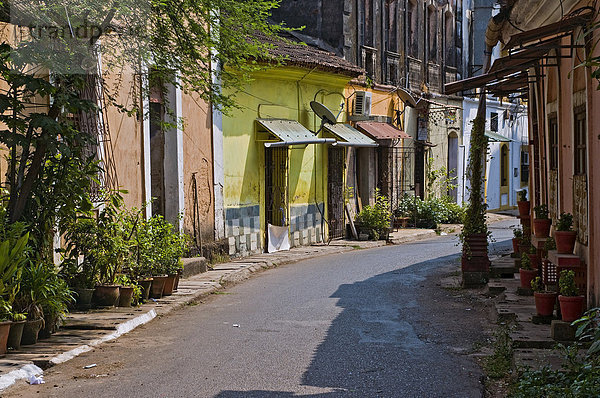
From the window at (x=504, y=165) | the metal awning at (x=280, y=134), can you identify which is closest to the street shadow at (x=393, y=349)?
the metal awning at (x=280, y=134)

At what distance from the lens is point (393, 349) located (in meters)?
8.44

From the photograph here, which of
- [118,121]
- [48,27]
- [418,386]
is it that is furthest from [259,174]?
[418,386]

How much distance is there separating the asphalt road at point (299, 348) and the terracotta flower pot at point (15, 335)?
603mm

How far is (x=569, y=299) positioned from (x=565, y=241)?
3.70 feet

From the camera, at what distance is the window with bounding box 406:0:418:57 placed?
27.2 meters

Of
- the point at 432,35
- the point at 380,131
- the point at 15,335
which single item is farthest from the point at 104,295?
the point at 432,35

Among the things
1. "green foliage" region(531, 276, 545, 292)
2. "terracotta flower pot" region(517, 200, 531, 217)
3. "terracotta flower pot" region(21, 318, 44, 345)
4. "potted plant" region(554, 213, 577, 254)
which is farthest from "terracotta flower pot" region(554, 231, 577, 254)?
"terracotta flower pot" region(517, 200, 531, 217)

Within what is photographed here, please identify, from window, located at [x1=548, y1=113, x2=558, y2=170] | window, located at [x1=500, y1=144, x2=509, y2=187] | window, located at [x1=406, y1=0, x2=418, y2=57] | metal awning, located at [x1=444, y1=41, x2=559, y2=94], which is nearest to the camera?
metal awning, located at [x1=444, y1=41, x2=559, y2=94]

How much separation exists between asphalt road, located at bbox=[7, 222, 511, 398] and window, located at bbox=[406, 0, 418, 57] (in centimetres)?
1493

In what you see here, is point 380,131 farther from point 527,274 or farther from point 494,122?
point 527,274

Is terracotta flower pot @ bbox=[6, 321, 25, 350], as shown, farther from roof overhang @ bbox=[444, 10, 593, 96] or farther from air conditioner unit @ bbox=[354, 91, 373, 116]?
air conditioner unit @ bbox=[354, 91, 373, 116]

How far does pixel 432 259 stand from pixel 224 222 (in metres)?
4.54

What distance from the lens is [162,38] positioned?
1053cm

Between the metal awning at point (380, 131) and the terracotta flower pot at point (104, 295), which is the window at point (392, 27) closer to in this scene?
the metal awning at point (380, 131)
